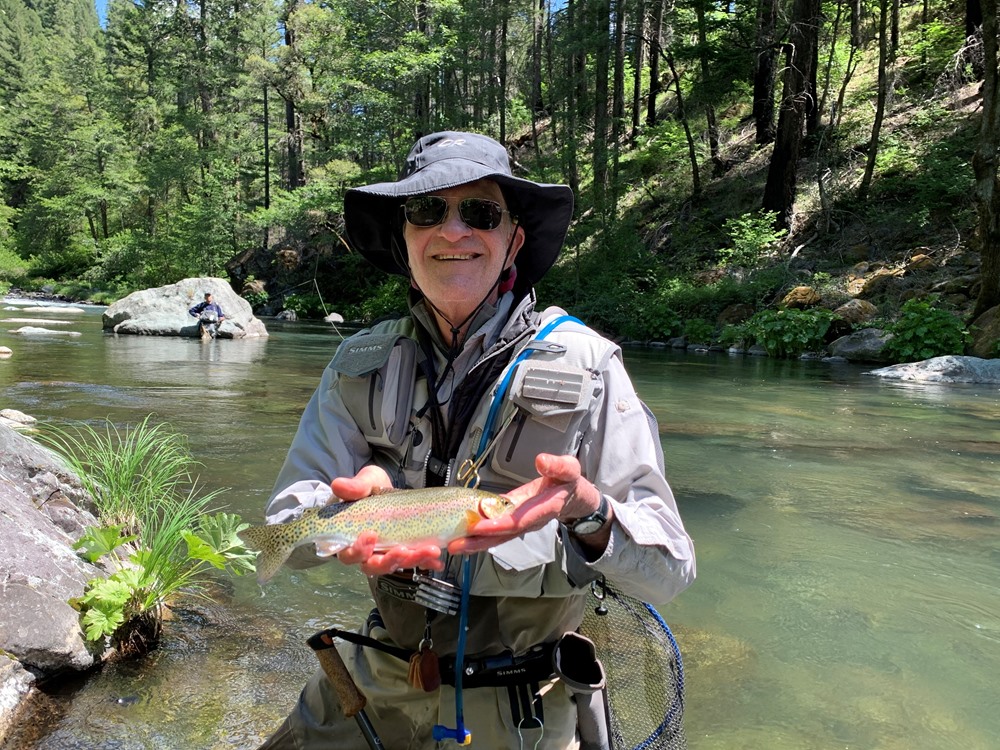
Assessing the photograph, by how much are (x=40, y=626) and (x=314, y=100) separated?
43.9m

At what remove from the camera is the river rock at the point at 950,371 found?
14.2 m

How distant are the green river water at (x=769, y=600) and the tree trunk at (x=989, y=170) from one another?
5453 mm

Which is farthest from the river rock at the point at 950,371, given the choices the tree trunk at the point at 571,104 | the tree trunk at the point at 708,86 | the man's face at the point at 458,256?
the tree trunk at the point at 571,104

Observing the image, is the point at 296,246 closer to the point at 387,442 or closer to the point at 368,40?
the point at 368,40

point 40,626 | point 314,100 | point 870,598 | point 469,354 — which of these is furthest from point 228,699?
point 314,100

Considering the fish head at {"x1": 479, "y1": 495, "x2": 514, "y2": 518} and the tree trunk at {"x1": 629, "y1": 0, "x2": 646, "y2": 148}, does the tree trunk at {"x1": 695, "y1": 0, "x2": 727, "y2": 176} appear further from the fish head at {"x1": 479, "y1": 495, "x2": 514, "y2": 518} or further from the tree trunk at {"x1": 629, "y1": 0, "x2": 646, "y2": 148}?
the fish head at {"x1": 479, "y1": 495, "x2": 514, "y2": 518}

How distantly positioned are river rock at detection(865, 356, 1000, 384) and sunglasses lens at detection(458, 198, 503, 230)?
1445cm

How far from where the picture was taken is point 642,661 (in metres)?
2.51

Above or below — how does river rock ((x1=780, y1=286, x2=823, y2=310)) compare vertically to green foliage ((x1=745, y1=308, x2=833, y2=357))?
above

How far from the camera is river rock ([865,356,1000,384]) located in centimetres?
1425

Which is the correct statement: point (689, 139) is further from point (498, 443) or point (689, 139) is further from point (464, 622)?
point (464, 622)

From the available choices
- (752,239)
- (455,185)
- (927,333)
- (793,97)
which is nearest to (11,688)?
(455,185)

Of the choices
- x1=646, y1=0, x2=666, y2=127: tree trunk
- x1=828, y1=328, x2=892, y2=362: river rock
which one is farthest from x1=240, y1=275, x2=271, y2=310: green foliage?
x1=828, y1=328, x2=892, y2=362: river rock

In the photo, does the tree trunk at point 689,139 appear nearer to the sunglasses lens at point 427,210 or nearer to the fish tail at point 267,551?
the sunglasses lens at point 427,210
